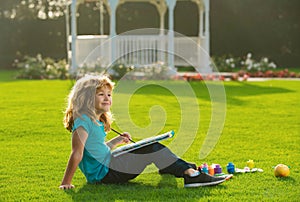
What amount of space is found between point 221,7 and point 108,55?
9.31m

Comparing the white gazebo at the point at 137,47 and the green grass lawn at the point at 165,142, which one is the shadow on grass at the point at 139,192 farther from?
the white gazebo at the point at 137,47

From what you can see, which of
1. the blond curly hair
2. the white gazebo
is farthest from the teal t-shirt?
the white gazebo

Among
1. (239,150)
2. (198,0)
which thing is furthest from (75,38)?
(239,150)

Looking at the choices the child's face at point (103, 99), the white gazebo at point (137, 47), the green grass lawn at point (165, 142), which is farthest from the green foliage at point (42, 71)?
the child's face at point (103, 99)

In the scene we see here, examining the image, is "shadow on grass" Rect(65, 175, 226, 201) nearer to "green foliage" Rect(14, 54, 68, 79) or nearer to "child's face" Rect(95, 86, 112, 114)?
"child's face" Rect(95, 86, 112, 114)

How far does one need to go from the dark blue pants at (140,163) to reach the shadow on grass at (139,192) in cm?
8

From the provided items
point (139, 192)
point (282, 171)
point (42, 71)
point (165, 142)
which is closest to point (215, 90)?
point (42, 71)

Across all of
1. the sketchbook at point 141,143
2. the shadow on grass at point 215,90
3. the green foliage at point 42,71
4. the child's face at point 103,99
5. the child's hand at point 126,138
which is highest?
the child's face at point 103,99

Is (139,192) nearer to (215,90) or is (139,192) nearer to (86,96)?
(86,96)

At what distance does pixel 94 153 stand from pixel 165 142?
84.6 inches

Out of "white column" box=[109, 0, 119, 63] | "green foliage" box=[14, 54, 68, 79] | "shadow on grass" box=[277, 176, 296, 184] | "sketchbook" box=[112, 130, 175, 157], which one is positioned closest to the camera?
"sketchbook" box=[112, 130, 175, 157]

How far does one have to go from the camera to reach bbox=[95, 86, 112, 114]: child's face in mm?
4637

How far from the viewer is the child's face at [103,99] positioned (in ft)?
15.2

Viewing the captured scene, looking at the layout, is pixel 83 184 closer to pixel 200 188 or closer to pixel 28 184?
pixel 28 184
